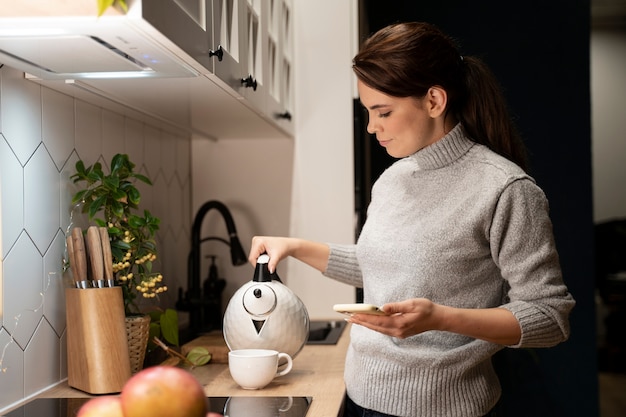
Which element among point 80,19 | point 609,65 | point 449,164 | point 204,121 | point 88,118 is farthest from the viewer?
point 609,65

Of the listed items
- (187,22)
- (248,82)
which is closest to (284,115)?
(248,82)

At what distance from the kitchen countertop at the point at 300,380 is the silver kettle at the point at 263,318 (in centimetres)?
9

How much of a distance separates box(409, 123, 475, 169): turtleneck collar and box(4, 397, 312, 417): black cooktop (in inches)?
20.3

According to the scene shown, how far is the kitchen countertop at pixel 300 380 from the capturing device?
61.2 inches

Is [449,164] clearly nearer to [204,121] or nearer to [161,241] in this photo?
[204,121]

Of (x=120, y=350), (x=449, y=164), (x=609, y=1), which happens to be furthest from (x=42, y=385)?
(x=609, y=1)

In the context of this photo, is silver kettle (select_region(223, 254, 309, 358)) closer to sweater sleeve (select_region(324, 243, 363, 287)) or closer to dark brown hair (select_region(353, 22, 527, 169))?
sweater sleeve (select_region(324, 243, 363, 287))

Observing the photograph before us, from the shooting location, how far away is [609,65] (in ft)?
15.7

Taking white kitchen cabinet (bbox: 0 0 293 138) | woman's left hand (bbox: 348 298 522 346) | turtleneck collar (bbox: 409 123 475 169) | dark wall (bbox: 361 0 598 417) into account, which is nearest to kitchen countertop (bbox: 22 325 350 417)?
woman's left hand (bbox: 348 298 522 346)

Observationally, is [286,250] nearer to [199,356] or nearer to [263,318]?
[263,318]

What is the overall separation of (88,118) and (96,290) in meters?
0.51

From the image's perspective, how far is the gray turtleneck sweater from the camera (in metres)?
1.37

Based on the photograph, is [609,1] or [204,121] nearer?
[204,121]

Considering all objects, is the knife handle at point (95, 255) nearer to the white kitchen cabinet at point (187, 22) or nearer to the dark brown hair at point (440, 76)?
the white kitchen cabinet at point (187, 22)
